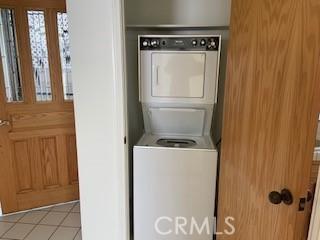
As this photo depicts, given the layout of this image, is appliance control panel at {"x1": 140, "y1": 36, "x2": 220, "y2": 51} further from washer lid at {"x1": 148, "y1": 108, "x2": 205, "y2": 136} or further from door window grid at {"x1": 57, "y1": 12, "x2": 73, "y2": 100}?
door window grid at {"x1": 57, "y1": 12, "x2": 73, "y2": 100}

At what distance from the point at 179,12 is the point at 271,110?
5.10 ft

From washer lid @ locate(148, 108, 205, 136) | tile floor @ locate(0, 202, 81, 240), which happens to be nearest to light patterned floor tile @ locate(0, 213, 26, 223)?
tile floor @ locate(0, 202, 81, 240)

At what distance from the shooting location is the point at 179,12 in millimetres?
2189

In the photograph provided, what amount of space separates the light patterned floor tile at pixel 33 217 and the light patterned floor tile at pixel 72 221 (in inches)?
9.8

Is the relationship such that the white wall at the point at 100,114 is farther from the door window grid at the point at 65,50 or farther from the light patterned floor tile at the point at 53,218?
the door window grid at the point at 65,50

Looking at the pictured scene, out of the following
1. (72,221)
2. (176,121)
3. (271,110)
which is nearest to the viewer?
(271,110)

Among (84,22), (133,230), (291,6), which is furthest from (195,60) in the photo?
(133,230)

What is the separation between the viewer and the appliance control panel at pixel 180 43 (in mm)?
1864

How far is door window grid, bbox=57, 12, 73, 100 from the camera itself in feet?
7.49

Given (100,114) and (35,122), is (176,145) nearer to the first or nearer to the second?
(100,114)

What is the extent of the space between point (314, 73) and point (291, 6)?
0.25m

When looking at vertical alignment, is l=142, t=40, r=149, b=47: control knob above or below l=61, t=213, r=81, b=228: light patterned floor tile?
above

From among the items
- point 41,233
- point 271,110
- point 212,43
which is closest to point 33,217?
point 41,233

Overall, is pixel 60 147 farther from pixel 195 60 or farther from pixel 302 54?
pixel 302 54
